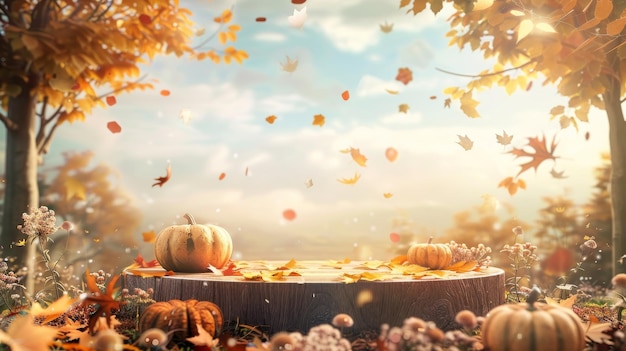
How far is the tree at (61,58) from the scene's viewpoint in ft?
22.2

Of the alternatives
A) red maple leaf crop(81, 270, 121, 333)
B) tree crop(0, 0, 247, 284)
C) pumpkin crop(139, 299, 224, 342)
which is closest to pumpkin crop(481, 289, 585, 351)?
pumpkin crop(139, 299, 224, 342)

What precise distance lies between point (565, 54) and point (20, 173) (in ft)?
21.4

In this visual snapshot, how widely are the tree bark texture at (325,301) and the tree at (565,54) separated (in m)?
2.17

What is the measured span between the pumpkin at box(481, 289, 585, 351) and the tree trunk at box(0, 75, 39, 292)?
5.83 metres

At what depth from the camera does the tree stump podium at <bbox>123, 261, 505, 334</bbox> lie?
362 centimetres

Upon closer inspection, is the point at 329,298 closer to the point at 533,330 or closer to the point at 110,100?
the point at 533,330

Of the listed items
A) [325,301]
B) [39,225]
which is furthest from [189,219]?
[325,301]

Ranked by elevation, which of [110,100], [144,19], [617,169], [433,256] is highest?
[144,19]

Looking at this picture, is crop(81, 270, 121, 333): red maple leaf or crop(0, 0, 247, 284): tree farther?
crop(0, 0, 247, 284): tree

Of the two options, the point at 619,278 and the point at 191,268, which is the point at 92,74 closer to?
the point at 191,268

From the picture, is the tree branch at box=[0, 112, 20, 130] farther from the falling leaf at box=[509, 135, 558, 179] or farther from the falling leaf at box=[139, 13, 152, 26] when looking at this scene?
the falling leaf at box=[509, 135, 558, 179]

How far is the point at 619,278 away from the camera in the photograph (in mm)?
3461

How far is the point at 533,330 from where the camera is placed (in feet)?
9.59

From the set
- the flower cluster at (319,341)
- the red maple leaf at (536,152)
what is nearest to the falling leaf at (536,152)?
the red maple leaf at (536,152)
